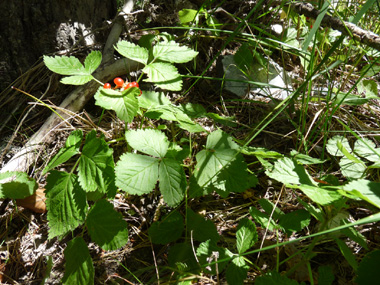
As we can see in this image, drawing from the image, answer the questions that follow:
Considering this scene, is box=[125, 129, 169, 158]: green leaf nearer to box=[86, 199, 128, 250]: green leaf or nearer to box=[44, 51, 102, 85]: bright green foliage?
box=[86, 199, 128, 250]: green leaf

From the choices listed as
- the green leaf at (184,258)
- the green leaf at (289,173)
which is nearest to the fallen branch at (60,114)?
the green leaf at (184,258)

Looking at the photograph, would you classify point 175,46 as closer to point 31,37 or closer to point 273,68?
point 273,68

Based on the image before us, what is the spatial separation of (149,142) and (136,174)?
0.16 metres

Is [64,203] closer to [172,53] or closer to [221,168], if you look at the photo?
[221,168]

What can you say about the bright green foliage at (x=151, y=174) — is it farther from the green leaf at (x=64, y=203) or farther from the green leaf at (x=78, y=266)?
the green leaf at (x=78, y=266)

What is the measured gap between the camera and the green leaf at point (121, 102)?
129cm

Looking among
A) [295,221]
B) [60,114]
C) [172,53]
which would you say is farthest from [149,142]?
[60,114]

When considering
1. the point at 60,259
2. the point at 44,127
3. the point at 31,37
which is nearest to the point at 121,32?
the point at 31,37

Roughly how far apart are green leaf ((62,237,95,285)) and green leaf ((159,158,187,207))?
0.41 metres

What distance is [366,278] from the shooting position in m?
0.95

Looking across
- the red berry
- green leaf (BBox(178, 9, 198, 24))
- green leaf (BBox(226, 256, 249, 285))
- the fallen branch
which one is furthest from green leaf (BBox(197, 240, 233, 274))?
green leaf (BBox(178, 9, 198, 24))

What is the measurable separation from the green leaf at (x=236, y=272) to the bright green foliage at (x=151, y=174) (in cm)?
32

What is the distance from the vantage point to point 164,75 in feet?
4.89

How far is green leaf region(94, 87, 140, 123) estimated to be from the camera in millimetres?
1294
